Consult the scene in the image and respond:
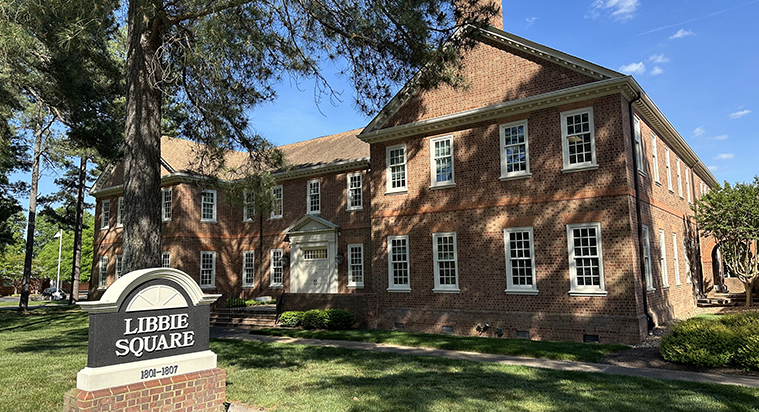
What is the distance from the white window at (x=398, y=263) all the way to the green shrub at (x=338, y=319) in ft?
5.81

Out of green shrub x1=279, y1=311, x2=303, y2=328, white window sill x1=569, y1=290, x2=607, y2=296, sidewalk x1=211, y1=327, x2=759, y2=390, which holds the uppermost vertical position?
white window sill x1=569, y1=290, x2=607, y2=296

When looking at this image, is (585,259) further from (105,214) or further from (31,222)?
(31,222)

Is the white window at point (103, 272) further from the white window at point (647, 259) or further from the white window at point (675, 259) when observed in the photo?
the white window at point (675, 259)

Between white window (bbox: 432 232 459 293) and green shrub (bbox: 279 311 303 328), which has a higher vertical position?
white window (bbox: 432 232 459 293)

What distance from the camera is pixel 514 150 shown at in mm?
16234

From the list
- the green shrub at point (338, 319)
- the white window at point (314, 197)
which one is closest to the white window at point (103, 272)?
the white window at point (314, 197)

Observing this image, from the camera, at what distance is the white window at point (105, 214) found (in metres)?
30.8

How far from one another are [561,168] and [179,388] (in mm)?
12414

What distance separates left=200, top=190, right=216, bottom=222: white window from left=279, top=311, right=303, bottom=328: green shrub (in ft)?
35.0

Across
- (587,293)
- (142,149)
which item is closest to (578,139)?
(587,293)

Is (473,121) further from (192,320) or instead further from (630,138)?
(192,320)

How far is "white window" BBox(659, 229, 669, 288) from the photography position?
17.3 meters

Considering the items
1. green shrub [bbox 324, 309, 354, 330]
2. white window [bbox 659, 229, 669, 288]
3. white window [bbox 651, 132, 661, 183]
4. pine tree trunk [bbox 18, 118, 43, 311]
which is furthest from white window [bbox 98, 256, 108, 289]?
white window [bbox 651, 132, 661, 183]

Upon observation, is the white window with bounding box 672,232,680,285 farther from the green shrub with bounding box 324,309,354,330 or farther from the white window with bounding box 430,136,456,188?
the green shrub with bounding box 324,309,354,330
